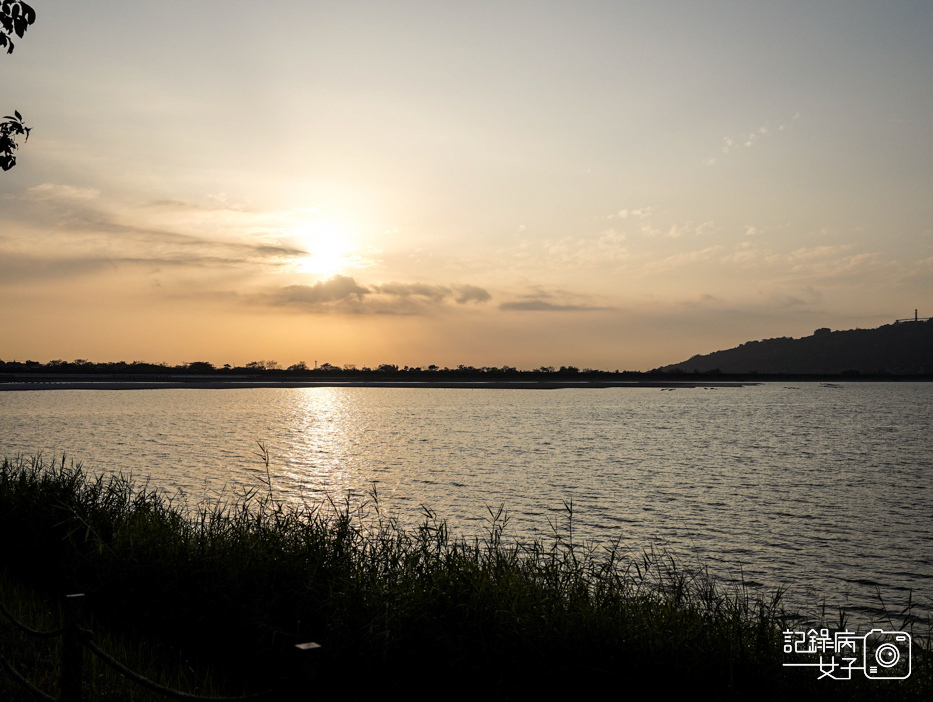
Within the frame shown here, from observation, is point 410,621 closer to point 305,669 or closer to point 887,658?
point 305,669

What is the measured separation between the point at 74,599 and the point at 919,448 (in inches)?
2340

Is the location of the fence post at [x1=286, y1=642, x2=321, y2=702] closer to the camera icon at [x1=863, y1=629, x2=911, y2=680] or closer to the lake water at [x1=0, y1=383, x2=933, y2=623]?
the camera icon at [x1=863, y1=629, x2=911, y2=680]

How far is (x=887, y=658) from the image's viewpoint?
449 inches

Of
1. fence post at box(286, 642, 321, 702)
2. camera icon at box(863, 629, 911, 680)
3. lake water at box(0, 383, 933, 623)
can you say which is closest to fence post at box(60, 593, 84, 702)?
fence post at box(286, 642, 321, 702)

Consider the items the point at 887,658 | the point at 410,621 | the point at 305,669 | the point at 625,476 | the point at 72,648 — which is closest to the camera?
the point at 305,669

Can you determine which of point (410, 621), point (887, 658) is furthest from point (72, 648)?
point (887, 658)

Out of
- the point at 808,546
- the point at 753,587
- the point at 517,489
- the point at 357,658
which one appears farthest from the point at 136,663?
the point at 517,489

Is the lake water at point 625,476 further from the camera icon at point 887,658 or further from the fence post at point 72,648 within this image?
the fence post at point 72,648

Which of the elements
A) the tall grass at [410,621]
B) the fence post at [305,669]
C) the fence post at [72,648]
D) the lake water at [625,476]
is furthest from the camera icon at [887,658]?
the fence post at [72,648]

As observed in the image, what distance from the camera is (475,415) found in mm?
85375

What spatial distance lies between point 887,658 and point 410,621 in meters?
8.22

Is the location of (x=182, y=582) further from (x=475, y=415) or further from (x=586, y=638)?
(x=475, y=415)

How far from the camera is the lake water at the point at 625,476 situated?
Result: 67.7ft

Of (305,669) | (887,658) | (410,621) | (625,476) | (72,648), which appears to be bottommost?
(625,476)
